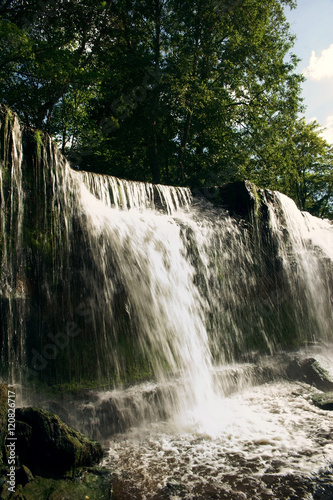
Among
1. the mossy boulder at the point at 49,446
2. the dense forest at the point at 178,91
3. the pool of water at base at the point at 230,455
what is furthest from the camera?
the dense forest at the point at 178,91

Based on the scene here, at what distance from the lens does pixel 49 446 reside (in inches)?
144

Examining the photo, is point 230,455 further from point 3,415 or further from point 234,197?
point 234,197

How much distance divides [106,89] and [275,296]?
13.4m

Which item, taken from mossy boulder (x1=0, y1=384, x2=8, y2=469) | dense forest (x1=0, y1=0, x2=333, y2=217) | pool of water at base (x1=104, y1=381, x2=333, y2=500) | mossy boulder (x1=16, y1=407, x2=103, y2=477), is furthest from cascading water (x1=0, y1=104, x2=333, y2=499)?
dense forest (x1=0, y1=0, x2=333, y2=217)

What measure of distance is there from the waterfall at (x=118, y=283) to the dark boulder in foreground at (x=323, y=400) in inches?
65.3

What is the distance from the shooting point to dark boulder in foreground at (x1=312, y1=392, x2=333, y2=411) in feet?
18.9

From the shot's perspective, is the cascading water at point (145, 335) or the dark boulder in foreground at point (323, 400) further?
the dark boulder in foreground at point (323, 400)

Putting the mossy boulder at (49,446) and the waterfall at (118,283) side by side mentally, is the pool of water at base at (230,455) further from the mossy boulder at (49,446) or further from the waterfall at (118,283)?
the waterfall at (118,283)

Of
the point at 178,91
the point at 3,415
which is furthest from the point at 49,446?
the point at 178,91

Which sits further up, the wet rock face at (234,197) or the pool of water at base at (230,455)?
the wet rock face at (234,197)

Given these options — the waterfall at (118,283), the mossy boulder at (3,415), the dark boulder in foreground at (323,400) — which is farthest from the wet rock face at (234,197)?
the mossy boulder at (3,415)

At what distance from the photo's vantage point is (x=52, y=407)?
5043 mm

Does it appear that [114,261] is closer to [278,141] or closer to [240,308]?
[240,308]

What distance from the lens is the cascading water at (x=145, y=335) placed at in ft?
13.7
